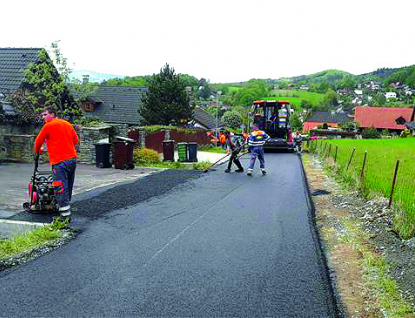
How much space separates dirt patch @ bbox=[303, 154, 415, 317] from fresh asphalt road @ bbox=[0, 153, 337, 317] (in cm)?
24

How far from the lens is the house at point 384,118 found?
87.6 meters

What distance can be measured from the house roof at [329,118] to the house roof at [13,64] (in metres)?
103

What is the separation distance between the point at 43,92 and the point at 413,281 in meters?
18.3

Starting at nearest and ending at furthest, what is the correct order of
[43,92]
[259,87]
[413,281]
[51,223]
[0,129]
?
[413,281] < [51,223] < [0,129] < [43,92] < [259,87]

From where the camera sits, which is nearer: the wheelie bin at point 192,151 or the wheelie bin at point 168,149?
the wheelie bin at point 168,149

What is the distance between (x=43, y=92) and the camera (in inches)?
786

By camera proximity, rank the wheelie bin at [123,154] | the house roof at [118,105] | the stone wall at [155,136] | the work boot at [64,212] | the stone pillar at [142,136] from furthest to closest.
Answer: the house roof at [118,105], the stone pillar at [142,136], the stone wall at [155,136], the wheelie bin at [123,154], the work boot at [64,212]

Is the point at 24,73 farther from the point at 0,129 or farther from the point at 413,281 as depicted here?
the point at 413,281

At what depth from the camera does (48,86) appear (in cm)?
2042

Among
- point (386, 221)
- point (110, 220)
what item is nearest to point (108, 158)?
point (110, 220)

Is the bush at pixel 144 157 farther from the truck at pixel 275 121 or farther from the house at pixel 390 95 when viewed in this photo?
the house at pixel 390 95

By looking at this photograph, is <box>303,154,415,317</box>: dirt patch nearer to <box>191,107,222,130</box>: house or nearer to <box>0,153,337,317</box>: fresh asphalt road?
<box>0,153,337,317</box>: fresh asphalt road

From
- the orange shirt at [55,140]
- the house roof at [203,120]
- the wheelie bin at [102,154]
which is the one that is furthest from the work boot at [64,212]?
the house roof at [203,120]

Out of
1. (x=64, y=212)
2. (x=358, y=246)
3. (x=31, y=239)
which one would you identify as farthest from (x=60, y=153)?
(x=358, y=246)
